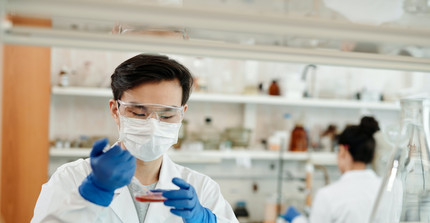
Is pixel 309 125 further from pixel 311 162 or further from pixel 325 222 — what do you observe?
pixel 325 222

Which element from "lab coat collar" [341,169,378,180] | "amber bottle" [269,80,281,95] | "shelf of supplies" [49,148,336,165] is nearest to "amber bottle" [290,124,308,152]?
"shelf of supplies" [49,148,336,165]

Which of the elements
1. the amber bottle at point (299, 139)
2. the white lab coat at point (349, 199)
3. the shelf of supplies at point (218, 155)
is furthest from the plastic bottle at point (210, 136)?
the white lab coat at point (349, 199)

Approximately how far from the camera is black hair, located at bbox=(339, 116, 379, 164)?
2.12 m

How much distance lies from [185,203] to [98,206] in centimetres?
21

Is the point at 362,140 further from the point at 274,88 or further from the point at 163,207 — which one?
the point at 163,207

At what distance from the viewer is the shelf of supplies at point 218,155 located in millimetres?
2578

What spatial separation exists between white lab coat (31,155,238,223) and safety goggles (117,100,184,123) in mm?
244

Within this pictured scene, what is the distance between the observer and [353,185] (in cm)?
208

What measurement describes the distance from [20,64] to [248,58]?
2139 millimetres

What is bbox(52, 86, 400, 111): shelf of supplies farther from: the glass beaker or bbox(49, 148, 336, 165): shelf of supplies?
the glass beaker

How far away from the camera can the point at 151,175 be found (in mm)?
Answer: 1221

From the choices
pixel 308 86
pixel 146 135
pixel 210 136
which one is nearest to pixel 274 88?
pixel 308 86

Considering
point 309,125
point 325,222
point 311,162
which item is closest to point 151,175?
point 325,222

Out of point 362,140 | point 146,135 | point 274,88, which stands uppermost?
point 274,88
